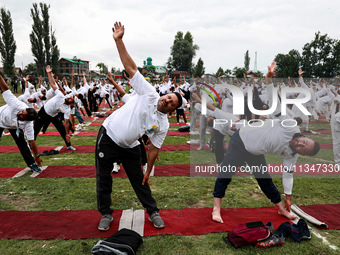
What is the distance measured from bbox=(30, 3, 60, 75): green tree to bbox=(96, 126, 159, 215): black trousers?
39.9 meters

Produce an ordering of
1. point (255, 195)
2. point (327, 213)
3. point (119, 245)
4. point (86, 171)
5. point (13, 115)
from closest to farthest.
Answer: point (119, 245) → point (327, 213) → point (255, 195) → point (13, 115) → point (86, 171)

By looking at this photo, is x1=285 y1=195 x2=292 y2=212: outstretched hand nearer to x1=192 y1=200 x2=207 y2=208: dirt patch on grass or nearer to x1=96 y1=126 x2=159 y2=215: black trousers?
x1=192 y1=200 x2=207 y2=208: dirt patch on grass

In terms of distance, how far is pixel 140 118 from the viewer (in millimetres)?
2715

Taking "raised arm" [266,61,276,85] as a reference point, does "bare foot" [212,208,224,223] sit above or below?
below

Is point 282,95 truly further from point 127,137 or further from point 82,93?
point 82,93

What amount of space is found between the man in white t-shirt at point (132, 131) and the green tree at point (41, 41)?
39892 millimetres

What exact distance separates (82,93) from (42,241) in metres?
10.5

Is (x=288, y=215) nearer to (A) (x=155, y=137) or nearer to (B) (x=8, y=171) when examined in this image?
(A) (x=155, y=137)

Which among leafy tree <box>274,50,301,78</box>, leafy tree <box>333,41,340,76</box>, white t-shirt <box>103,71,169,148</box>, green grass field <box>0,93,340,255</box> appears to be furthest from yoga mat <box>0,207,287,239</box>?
leafy tree <box>333,41,340,76</box>

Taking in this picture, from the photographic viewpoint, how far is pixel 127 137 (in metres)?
2.75

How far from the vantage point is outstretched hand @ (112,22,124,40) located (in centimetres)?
252

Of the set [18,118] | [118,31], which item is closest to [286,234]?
[118,31]

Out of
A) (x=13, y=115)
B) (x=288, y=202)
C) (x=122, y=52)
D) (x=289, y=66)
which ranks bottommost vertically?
(x=288, y=202)

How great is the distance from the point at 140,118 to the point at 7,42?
134 ft
